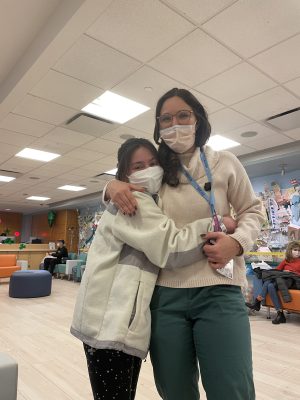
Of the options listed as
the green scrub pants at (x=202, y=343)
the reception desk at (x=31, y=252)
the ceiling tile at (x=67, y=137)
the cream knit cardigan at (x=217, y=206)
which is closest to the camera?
the green scrub pants at (x=202, y=343)

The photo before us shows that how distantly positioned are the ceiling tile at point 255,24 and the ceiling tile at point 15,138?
12.2 feet

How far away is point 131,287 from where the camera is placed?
0.96m

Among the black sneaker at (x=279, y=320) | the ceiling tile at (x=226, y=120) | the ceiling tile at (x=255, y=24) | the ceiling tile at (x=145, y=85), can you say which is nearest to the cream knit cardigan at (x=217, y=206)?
the ceiling tile at (x=255, y=24)

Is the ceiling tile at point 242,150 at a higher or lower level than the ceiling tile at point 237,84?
lower

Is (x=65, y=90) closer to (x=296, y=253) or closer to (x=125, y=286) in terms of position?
(x=125, y=286)

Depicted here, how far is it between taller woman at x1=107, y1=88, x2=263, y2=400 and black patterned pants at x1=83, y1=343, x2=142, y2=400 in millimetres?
98

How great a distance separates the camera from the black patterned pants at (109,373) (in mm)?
935

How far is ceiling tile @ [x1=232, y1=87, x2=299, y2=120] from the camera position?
3.70m

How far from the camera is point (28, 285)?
6.22 meters

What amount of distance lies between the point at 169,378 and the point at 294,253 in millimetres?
4767

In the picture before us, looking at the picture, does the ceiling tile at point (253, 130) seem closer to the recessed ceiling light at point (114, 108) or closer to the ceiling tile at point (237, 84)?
the ceiling tile at point (237, 84)

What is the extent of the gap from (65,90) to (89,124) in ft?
3.24

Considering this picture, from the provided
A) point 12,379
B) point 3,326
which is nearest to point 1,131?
point 3,326

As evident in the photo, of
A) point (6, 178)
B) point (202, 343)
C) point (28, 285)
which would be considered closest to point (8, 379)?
point (202, 343)
